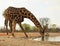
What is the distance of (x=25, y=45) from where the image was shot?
48.6 ft

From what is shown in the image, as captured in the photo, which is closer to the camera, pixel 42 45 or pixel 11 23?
pixel 42 45

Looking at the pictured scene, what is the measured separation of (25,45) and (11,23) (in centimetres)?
889

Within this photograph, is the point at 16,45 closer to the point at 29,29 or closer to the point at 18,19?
the point at 18,19

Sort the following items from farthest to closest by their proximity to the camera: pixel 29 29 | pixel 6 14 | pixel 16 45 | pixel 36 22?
pixel 29 29 < pixel 6 14 < pixel 36 22 < pixel 16 45

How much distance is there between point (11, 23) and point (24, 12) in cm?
191

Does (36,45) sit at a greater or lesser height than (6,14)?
lesser

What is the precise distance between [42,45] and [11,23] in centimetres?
905

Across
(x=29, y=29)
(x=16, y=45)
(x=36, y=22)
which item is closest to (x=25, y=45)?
(x=16, y=45)

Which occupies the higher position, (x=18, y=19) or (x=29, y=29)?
(x=18, y=19)

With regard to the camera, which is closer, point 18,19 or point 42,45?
point 42,45

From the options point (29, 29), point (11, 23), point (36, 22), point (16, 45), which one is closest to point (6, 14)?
point (11, 23)

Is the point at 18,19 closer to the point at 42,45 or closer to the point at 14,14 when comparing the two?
the point at 14,14

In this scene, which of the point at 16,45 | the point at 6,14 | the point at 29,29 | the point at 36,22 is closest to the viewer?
the point at 16,45

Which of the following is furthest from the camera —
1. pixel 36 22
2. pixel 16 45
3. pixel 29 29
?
pixel 29 29
